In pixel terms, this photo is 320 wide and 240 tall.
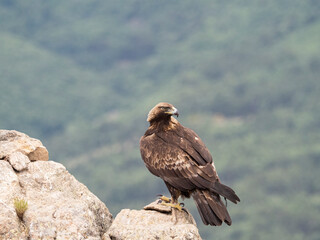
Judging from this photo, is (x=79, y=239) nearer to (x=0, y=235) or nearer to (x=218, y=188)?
(x=0, y=235)

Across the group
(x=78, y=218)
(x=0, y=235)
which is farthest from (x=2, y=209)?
(x=78, y=218)

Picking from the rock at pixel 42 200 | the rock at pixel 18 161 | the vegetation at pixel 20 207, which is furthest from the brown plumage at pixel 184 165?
the vegetation at pixel 20 207

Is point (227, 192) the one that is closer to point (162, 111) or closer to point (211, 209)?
point (211, 209)

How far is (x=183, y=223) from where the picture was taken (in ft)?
57.5

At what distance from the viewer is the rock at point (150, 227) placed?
16.0 metres

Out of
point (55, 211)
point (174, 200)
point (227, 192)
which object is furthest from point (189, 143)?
point (55, 211)

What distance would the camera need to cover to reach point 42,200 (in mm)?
16516

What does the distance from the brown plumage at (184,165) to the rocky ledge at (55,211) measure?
0.74 m

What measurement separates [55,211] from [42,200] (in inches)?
39.8

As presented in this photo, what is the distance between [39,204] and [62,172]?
218 cm

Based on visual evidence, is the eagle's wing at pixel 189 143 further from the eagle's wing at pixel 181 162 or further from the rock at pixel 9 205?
the rock at pixel 9 205

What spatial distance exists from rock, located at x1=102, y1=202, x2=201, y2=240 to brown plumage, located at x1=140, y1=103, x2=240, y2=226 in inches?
33.9

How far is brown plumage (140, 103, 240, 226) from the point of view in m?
17.8

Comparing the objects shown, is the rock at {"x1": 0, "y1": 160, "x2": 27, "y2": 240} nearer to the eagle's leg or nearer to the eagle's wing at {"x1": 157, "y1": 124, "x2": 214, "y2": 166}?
the eagle's leg
